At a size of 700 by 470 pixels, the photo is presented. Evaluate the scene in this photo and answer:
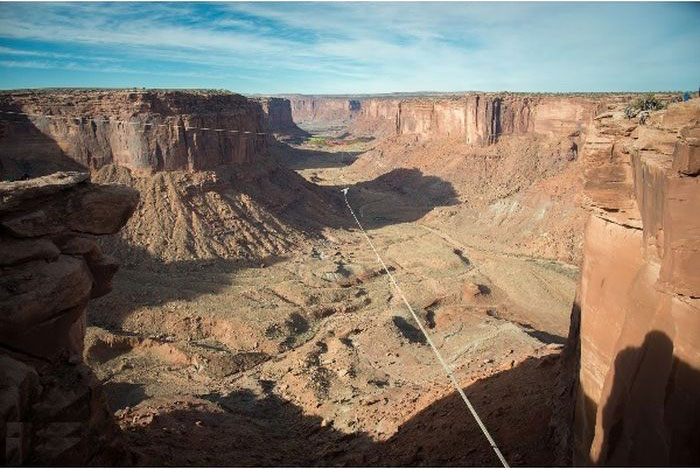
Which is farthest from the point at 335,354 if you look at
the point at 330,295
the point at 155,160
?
the point at 155,160

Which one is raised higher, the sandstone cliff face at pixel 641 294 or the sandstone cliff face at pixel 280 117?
the sandstone cliff face at pixel 280 117

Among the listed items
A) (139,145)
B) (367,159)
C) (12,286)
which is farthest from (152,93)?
(367,159)

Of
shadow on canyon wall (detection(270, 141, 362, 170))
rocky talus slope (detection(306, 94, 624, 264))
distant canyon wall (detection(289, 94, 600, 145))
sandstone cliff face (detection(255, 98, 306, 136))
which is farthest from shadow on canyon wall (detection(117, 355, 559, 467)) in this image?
sandstone cliff face (detection(255, 98, 306, 136))

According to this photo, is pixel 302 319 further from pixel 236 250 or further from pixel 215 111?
pixel 215 111

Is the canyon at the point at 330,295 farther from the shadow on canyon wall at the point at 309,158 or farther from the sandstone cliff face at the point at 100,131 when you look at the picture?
the shadow on canyon wall at the point at 309,158

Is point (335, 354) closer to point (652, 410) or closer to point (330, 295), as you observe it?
point (330, 295)

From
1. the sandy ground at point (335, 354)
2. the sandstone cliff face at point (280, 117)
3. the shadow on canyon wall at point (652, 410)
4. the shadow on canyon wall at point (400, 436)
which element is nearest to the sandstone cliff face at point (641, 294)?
the shadow on canyon wall at point (652, 410)
